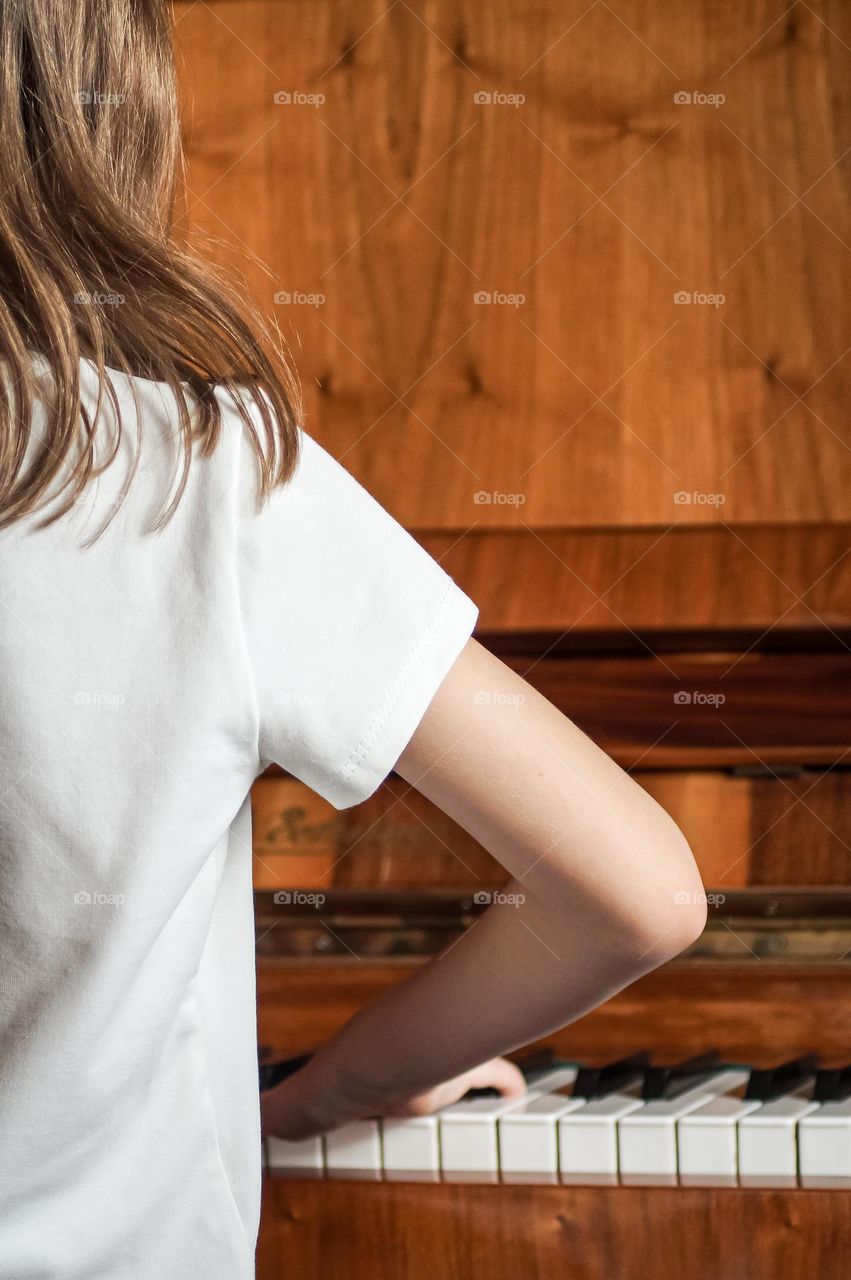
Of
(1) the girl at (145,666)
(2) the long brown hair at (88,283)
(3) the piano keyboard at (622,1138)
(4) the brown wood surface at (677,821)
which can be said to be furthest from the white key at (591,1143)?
(2) the long brown hair at (88,283)

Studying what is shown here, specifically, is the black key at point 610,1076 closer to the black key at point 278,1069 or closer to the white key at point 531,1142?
the white key at point 531,1142

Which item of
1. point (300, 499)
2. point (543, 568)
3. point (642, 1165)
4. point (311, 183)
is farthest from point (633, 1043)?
point (311, 183)

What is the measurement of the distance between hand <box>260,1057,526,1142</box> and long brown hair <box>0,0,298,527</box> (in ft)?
1.68

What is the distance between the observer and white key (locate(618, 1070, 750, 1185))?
849 mm

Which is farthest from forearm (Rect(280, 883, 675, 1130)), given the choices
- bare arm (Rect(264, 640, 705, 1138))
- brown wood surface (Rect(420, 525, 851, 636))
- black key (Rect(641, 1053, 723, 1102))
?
brown wood surface (Rect(420, 525, 851, 636))

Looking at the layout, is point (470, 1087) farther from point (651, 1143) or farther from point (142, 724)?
point (142, 724)

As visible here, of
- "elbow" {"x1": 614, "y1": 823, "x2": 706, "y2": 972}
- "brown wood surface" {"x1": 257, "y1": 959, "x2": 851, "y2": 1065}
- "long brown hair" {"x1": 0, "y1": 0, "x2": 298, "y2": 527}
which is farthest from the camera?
"brown wood surface" {"x1": 257, "y1": 959, "x2": 851, "y2": 1065}

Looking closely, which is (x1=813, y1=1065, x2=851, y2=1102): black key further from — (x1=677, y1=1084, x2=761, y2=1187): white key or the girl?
the girl

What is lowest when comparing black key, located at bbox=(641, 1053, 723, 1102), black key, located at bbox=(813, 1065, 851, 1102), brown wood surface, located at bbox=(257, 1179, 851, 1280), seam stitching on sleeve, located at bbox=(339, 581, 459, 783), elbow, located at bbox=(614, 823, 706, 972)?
brown wood surface, located at bbox=(257, 1179, 851, 1280)

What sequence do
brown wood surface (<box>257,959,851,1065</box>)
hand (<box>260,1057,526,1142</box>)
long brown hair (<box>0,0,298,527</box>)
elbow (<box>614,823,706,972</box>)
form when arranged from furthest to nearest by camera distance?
brown wood surface (<box>257,959,851,1065</box>) < hand (<box>260,1057,526,1142</box>) < elbow (<box>614,823,706,972</box>) < long brown hair (<box>0,0,298,527</box>)

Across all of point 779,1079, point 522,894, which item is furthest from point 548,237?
point 779,1079

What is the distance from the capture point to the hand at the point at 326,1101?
0.79m

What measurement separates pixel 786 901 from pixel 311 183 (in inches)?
32.1

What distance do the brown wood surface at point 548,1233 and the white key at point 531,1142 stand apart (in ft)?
0.05
